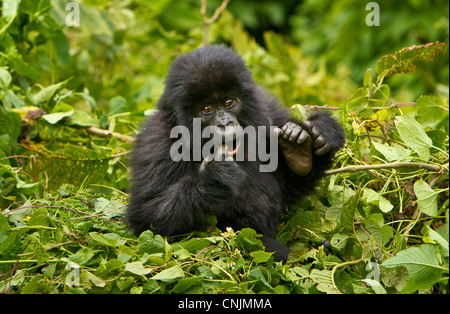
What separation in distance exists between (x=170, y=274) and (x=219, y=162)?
2.28 feet

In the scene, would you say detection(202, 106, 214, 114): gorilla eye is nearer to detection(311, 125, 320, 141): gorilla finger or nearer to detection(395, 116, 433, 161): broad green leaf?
detection(311, 125, 320, 141): gorilla finger

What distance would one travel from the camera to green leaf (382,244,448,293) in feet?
7.32

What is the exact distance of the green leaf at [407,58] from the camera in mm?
2969

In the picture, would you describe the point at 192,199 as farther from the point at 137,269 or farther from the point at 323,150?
the point at 323,150

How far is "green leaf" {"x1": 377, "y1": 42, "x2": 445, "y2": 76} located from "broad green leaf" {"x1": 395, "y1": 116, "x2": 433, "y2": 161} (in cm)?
45

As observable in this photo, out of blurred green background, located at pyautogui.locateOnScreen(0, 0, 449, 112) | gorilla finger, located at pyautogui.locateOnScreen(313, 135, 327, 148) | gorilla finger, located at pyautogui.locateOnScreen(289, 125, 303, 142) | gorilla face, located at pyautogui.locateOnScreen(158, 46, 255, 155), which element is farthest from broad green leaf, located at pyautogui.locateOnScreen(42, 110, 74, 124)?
gorilla finger, located at pyautogui.locateOnScreen(313, 135, 327, 148)

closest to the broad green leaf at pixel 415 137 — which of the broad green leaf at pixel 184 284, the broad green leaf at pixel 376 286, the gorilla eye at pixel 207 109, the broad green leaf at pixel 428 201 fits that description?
the broad green leaf at pixel 428 201

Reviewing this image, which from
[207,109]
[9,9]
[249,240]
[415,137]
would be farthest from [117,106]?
[415,137]

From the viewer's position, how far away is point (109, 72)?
628 centimetres

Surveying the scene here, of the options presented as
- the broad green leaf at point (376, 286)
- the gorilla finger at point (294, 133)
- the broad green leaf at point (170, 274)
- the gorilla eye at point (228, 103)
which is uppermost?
the gorilla eye at point (228, 103)

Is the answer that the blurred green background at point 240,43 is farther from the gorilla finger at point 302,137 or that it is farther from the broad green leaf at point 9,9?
the gorilla finger at point 302,137

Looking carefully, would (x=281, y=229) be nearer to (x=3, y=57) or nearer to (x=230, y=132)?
(x=230, y=132)

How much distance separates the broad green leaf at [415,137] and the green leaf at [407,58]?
454 mm
